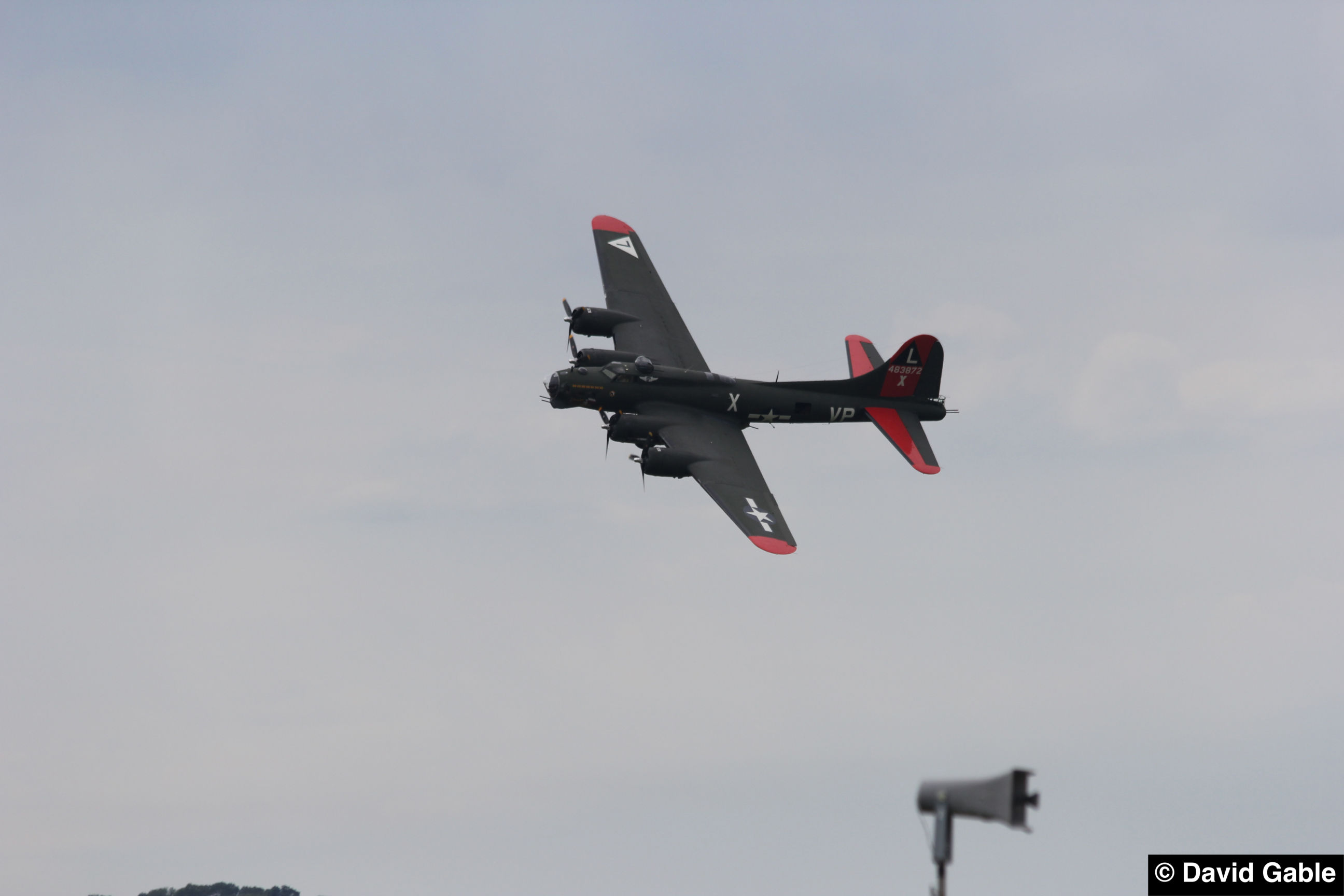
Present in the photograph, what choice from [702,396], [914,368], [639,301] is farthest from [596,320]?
[914,368]

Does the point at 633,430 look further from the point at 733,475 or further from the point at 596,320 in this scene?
the point at 596,320

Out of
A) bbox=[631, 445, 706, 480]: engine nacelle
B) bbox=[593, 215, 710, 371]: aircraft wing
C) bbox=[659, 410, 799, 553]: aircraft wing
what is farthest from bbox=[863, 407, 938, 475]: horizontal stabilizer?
bbox=[631, 445, 706, 480]: engine nacelle

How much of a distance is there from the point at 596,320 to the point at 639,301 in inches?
144

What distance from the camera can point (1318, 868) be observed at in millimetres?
26062

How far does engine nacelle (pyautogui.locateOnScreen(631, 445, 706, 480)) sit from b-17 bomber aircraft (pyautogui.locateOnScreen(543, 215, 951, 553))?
0.04 meters

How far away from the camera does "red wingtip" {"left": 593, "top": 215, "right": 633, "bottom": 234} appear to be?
74.9 m

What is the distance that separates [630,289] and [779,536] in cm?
1856

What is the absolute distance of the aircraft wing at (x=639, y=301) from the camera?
219 ft

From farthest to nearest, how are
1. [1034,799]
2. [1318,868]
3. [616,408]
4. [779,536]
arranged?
1. [616,408]
2. [779,536]
3. [1318,868]
4. [1034,799]

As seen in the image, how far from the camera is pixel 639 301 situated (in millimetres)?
69875

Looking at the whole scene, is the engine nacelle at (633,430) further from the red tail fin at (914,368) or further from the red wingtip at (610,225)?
the red wingtip at (610,225)

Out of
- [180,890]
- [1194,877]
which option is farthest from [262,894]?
[1194,877]

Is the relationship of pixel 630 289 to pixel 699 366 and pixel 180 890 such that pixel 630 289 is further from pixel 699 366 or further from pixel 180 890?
pixel 180 890

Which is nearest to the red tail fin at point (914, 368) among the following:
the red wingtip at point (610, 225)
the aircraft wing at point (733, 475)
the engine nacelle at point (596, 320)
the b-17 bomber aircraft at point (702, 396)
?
the b-17 bomber aircraft at point (702, 396)
